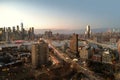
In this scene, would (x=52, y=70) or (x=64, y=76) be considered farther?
(x=52, y=70)

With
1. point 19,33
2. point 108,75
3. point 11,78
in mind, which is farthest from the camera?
point 19,33

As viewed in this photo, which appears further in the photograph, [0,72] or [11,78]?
[0,72]

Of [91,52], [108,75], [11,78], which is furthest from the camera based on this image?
[91,52]

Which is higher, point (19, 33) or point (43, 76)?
point (19, 33)

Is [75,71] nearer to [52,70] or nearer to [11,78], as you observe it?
[52,70]

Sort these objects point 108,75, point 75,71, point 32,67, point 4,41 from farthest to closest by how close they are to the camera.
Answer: point 4,41 → point 32,67 → point 75,71 → point 108,75

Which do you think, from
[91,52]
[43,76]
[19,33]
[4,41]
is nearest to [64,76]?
[43,76]

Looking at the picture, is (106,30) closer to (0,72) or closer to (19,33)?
(19,33)

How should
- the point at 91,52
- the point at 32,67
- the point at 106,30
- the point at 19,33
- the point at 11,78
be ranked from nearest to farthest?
1. the point at 11,78
2. the point at 32,67
3. the point at 91,52
4. the point at 19,33
5. the point at 106,30

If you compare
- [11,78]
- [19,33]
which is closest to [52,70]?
[11,78]
